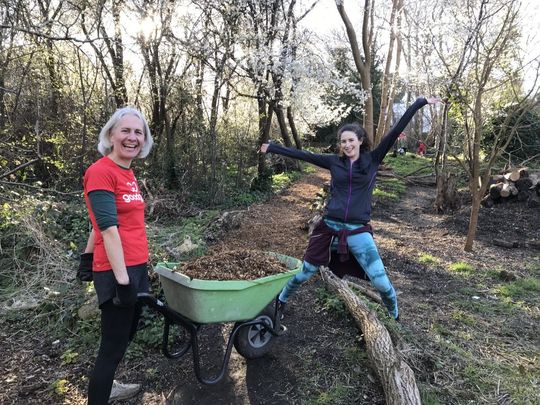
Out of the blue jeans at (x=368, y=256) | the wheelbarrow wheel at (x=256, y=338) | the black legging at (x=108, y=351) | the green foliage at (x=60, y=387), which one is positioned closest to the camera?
the black legging at (x=108, y=351)

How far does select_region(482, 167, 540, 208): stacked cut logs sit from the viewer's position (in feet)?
29.0

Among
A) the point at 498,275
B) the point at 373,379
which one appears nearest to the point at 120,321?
the point at 373,379

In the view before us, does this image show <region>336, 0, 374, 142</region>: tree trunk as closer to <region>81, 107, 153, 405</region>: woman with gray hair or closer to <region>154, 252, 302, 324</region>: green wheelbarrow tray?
<region>154, 252, 302, 324</region>: green wheelbarrow tray

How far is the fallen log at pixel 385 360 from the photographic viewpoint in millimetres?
2402

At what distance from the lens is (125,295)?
1.89 meters

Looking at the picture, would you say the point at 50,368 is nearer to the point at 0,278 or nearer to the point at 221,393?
the point at 221,393

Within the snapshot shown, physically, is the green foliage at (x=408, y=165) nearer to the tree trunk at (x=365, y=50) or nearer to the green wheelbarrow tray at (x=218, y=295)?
the tree trunk at (x=365, y=50)

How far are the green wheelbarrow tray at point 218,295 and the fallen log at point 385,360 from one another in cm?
81

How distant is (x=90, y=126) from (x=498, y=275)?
22.2ft

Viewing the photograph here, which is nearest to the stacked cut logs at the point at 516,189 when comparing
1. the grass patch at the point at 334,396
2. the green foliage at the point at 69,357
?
the grass patch at the point at 334,396

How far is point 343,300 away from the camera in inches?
143

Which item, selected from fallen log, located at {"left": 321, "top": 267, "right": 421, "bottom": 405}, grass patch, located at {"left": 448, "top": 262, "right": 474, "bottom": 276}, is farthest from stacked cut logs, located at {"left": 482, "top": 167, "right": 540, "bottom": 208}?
fallen log, located at {"left": 321, "top": 267, "right": 421, "bottom": 405}

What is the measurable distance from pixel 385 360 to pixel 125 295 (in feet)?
5.68

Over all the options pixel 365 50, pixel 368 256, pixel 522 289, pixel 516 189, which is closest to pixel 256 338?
pixel 368 256
